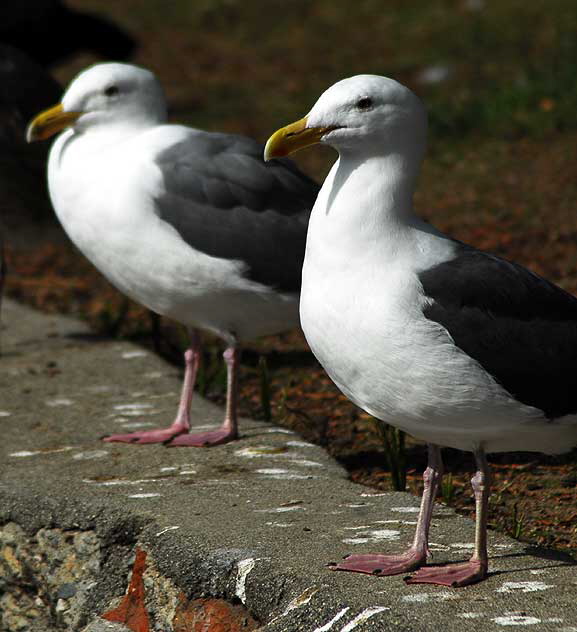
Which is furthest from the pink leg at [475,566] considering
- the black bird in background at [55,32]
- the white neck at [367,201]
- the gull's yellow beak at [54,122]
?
the black bird in background at [55,32]

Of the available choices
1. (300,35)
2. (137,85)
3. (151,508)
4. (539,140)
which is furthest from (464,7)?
(151,508)

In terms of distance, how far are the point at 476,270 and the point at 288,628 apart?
3.78 feet

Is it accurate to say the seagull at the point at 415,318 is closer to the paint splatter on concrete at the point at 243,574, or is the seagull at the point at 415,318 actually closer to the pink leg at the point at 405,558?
the pink leg at the point at 405,558

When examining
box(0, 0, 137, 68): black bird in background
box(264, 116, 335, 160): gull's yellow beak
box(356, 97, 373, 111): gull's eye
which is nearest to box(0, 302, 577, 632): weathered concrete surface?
box(264, 116, 335, 160): gull's yellow beak

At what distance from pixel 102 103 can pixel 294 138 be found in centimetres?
185

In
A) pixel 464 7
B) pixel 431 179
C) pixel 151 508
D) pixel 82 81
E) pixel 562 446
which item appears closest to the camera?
pixel 562 446

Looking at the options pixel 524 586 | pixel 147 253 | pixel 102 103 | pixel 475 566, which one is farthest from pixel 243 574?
pixel 102 103

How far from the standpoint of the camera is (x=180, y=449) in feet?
16.1

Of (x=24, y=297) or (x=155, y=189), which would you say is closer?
(x=155, y=189)

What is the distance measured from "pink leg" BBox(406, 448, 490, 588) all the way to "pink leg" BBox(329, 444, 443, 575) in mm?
43

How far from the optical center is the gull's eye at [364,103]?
138 inches

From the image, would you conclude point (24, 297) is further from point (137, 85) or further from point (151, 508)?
point (151, 508)

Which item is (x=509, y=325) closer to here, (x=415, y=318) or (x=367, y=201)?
(x=415, y=318)

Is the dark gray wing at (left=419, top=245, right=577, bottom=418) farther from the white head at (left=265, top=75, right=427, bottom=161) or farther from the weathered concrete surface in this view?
the weathered concrete surface
